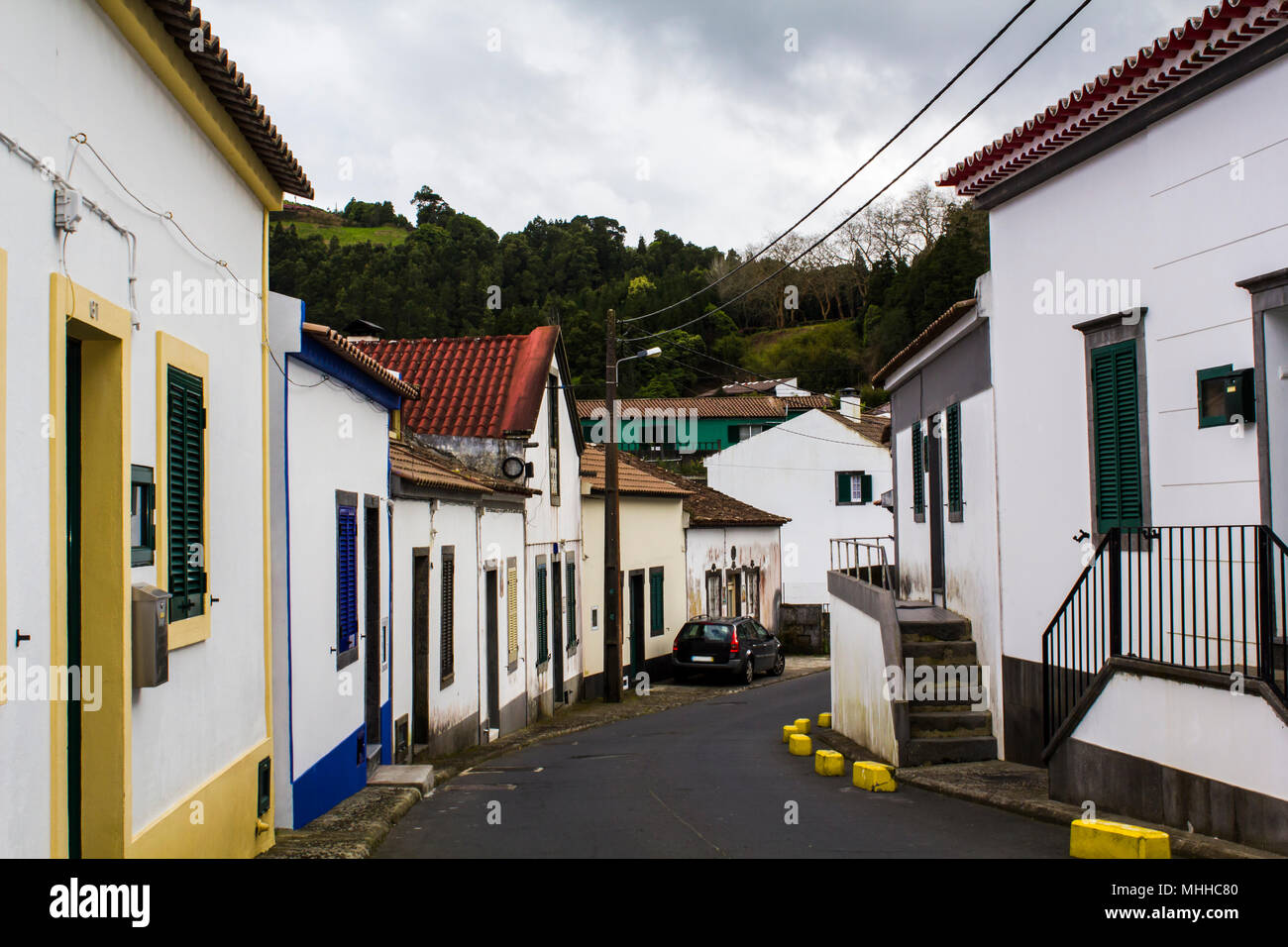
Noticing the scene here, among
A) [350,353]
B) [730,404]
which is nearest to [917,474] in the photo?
[350,353]

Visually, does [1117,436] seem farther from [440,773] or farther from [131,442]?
[440,773]

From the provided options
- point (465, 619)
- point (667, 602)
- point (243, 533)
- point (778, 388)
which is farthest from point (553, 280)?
point (243, 533)

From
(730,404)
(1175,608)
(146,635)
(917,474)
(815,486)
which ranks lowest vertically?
(1175,608)

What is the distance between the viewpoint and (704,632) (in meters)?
27.2

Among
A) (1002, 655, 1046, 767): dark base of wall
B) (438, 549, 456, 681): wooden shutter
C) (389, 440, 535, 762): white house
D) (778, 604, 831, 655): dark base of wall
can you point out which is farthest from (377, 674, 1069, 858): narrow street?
(778, 604, 831, 655): dark base of wall

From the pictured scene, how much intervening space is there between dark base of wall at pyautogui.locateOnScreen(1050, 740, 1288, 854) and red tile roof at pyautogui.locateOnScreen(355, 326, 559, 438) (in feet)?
38.8

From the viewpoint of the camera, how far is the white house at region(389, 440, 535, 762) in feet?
42.3

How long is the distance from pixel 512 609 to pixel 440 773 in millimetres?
5776

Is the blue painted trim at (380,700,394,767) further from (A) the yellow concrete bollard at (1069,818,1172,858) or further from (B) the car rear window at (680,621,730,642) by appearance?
(B) the car rear window at (680,621,730,642)

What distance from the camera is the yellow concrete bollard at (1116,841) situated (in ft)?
22.5

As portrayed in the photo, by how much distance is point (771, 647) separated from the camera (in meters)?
28.9

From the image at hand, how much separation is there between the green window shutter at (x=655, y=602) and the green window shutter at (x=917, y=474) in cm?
1262
